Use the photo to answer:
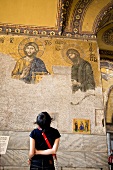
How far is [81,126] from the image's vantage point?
5.87 meters

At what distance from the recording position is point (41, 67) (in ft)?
21.1

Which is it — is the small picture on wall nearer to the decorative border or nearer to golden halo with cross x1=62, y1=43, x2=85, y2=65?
golden halo with cross x1=62, y1=43, x2=85, y2=65

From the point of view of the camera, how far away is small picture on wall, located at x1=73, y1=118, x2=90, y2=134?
5842mm

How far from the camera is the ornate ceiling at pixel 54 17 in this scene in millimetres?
6730

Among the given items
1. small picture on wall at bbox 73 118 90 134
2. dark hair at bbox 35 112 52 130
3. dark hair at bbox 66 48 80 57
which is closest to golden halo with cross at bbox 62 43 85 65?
dark hair at bbox 66 48 80 57

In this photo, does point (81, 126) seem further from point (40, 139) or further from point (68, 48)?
point (40, 139)

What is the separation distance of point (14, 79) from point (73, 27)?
104 inches

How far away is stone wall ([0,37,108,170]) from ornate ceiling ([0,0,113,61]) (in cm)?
80

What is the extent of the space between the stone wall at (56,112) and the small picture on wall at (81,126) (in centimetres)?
8

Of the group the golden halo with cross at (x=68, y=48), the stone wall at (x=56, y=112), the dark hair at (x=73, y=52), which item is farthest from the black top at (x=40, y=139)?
the dark hair at (x=73, y=52)

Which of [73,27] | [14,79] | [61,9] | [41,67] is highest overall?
[61,9]

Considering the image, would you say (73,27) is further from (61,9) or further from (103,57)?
(103,57)

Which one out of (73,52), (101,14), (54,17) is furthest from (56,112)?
(101,14)

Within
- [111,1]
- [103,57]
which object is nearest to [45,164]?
[111,1]
